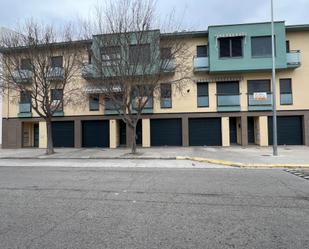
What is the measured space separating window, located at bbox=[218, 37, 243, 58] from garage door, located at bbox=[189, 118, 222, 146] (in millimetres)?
5746

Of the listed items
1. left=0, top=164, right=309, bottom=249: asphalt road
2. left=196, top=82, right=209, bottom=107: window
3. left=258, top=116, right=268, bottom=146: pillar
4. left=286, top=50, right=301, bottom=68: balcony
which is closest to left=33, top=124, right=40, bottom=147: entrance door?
left=196, top=82, right=209, bottom=107: window

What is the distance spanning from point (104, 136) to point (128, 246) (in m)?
21.5

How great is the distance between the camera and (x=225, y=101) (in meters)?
23.1

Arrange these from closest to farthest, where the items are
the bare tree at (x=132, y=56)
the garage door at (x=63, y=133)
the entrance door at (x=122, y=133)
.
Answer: the bare tree at (x=132, y=56)
the garage door at (x=63, y=133)
the entrance door at (x=122, y=133)

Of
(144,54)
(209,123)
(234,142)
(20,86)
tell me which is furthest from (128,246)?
(234,142)

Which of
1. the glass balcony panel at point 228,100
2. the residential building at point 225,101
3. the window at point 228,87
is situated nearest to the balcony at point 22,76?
the residential building at point 225,101

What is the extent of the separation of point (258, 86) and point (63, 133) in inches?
736

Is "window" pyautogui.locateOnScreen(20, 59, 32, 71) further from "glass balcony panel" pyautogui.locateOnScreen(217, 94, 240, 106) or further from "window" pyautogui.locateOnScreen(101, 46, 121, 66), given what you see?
"glass balcony panel" pyautogui.locateOnScreen(217, 94, 240, 106)

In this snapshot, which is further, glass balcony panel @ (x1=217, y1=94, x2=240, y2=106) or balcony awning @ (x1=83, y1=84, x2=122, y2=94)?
glass balcony panel @ (x1=217, y1=94, x2=240, y2=106)

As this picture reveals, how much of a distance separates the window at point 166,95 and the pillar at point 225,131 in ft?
16.2

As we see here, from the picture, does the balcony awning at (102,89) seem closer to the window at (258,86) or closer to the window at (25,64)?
the window at (25,64)

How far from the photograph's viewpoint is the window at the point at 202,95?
23562mm

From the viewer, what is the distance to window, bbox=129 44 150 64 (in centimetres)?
1745

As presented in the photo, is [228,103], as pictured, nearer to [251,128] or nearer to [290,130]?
[251,128]
